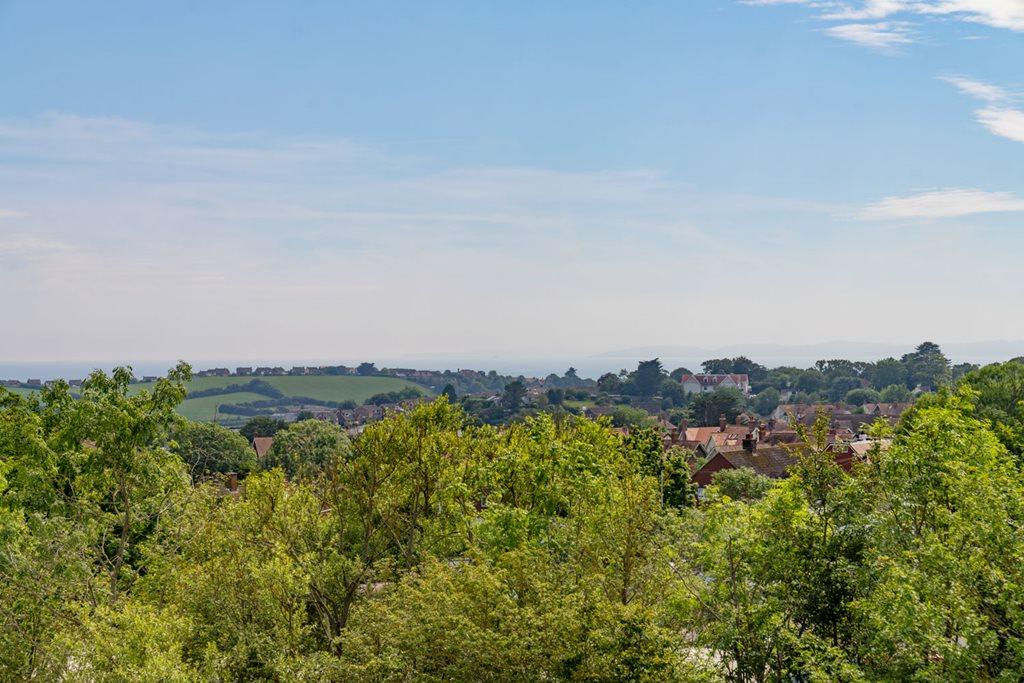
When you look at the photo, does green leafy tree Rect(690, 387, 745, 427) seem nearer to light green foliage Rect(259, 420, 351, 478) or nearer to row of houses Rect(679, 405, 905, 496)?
row of houses Rect(679, 405, 905, 496)

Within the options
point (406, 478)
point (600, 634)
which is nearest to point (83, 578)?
point (406, 478)

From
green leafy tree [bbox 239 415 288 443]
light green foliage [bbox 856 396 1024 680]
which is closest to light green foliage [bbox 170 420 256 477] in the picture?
green leafy tree [bbox 239 415 288 443]

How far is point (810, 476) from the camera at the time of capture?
1733 cm

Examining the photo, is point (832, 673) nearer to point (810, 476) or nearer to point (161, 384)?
point (810, 476)

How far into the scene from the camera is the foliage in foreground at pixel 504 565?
49.4ft

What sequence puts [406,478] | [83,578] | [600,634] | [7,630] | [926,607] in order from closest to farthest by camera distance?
[926,607] < [600,634] < [7,630] < [83,578] < [406,478]

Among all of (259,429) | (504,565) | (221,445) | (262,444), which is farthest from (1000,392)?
(259,429)

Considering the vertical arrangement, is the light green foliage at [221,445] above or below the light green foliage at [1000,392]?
below

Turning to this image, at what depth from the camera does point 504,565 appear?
18141 mm

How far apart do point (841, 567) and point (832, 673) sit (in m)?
2.32

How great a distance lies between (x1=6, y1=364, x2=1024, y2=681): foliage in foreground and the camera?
15.1m

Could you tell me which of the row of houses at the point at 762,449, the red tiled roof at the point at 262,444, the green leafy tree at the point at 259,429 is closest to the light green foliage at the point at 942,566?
the row of houses at the point at 762,449

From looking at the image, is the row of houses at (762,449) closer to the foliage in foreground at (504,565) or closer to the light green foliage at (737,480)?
the foliage in foreground at (504,565)

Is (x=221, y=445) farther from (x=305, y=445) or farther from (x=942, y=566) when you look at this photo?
(x=942, y=566)
